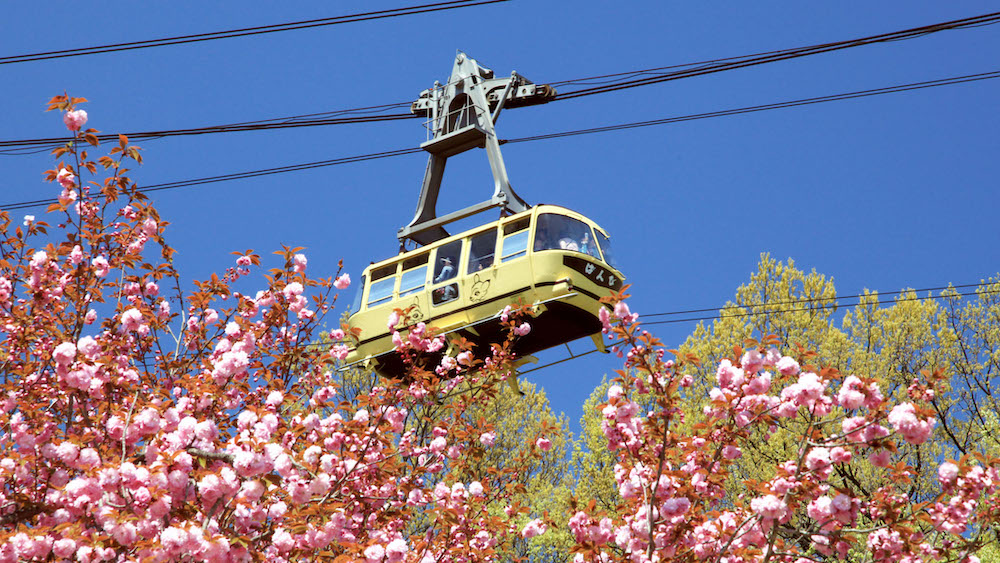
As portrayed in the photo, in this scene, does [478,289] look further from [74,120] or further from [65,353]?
[65,353]

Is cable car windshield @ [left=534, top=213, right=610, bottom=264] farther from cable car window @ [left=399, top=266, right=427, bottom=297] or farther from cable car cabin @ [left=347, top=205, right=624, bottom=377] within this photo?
cable car window @ [left=399, top=266, right=427, bottom=297]

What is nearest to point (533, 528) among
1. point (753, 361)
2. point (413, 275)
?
point (753, 361)

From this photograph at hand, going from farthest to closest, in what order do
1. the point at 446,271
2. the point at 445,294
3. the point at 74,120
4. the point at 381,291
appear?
the point at 381,291, the point at 446,271, the point at 445,294, the point at 74,120

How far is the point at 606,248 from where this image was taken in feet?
44.5

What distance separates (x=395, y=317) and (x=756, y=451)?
392 inches

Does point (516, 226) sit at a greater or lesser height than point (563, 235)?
greater

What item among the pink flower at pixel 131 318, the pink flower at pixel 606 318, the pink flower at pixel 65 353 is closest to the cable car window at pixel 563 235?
the pink flower at pixel 131 318

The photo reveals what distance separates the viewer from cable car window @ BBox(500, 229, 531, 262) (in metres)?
12.8

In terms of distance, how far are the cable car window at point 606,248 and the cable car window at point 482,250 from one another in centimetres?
151

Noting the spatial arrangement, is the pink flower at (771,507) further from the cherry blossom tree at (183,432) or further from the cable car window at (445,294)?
the cable car window at (445,294)

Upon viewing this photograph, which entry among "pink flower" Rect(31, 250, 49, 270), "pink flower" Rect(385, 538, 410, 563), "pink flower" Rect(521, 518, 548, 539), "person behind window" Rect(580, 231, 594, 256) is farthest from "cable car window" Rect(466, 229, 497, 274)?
"pink flower" Rect(385, 538, 410, 563)

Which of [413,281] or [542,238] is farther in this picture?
[413,281]

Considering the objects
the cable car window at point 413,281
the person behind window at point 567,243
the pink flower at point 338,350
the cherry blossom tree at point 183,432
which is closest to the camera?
the cherry blossom tree at point 183,432

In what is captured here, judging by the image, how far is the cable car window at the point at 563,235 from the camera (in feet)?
41.8
